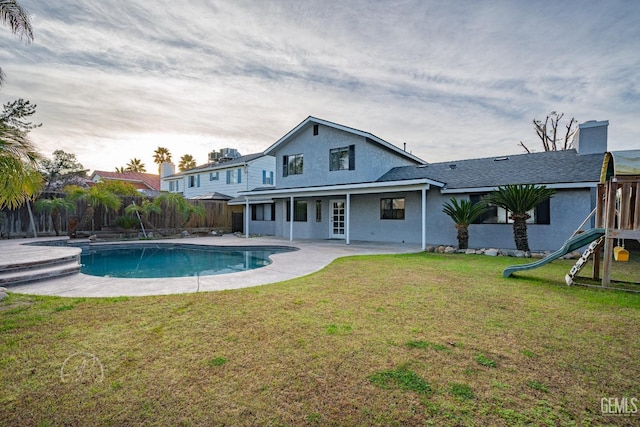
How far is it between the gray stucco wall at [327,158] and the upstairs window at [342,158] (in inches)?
6.4

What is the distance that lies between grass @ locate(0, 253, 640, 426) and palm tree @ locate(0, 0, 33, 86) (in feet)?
19.0

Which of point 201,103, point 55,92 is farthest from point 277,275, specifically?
point 55,92

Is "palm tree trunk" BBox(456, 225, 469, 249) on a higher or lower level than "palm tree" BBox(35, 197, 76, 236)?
lower

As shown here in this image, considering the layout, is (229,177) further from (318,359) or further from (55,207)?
(318,359)

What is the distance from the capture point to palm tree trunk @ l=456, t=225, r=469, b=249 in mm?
11961

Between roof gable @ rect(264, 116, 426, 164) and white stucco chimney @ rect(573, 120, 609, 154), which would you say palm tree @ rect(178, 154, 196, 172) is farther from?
white stucco chimney @ rect(573, 120, 609, 154)

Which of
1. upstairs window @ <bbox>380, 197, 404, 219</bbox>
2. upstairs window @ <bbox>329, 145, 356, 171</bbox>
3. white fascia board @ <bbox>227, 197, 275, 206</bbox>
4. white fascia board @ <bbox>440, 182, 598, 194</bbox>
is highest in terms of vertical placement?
upstairs window @ <bbox>329, 145, 356, 171</bbox>

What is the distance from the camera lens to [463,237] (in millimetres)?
12000

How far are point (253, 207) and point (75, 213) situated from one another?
9.71 metres

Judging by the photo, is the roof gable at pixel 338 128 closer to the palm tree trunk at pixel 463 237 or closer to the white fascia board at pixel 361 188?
the white fascia board at pixel 361 188

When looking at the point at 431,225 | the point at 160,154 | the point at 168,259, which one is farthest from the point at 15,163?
the point at 160,154

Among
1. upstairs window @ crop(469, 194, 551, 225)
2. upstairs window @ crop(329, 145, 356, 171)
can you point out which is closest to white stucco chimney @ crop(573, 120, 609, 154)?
upstairs window @ crop(469, 194, 551, 225)

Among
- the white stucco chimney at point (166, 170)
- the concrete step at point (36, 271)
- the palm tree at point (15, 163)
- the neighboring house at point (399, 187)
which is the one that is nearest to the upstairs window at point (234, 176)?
the neighboring house at point (399, 187)

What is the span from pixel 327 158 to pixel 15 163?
12.7 m
